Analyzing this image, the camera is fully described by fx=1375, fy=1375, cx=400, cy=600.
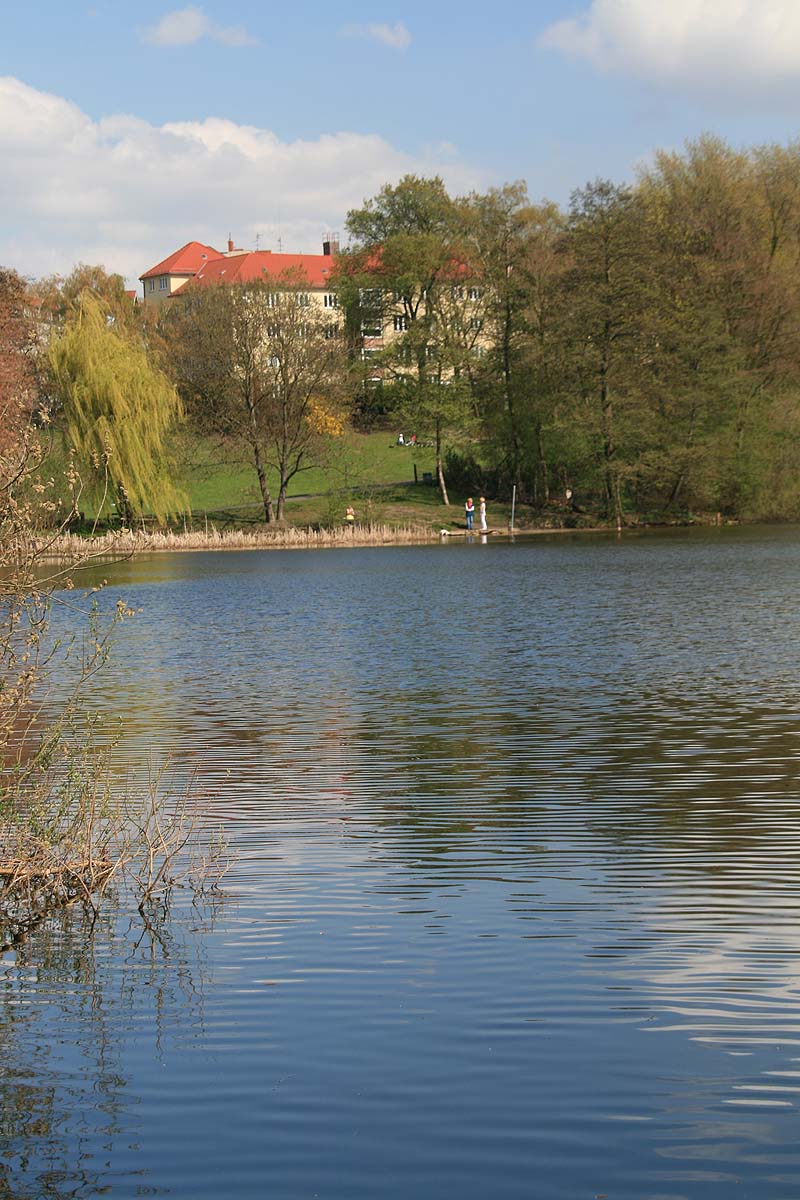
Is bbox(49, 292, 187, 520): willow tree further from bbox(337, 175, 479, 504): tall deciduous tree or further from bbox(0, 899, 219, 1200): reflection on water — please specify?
bbox(0, 899, 219, 1200): reflection on water

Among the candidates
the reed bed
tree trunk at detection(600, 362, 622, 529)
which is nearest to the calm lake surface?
the reed bed

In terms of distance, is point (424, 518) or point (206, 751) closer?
point (206, 751)

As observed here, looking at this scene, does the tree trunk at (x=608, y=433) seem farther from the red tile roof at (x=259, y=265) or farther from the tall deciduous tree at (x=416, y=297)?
the red tile roof at (x=259, y=265)

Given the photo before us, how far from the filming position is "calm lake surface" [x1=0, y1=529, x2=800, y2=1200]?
199 inches

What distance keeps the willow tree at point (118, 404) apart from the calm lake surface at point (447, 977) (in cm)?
4128

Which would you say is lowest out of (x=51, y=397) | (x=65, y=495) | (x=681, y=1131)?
(x=681, y=1131)

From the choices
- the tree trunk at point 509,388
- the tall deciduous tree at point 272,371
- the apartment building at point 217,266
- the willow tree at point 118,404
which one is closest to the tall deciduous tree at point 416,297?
the tree trunk at point 509,388

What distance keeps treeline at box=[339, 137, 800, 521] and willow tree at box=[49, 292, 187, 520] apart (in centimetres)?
1822

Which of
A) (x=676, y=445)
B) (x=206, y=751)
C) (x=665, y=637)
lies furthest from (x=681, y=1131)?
(x=676, y=445)

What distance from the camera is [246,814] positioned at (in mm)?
10938

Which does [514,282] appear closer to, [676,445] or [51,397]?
[676,445]

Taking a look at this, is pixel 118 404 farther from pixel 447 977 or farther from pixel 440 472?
pixel 447 977

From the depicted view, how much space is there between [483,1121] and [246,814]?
19.3ft

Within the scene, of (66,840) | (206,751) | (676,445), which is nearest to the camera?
(66,840)
